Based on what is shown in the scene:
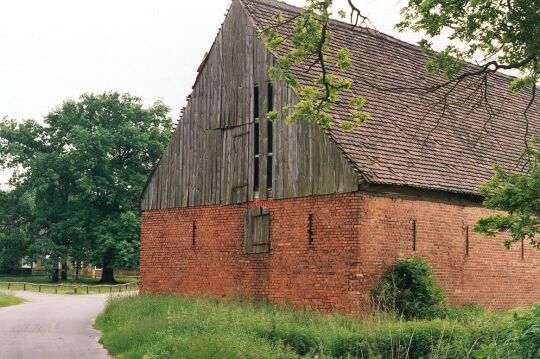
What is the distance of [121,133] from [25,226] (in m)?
16.3

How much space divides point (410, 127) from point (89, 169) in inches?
1368

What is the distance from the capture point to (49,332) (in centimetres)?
2109

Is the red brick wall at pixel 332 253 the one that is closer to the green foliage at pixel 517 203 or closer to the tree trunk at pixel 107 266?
the green foliage at pixel 517 203

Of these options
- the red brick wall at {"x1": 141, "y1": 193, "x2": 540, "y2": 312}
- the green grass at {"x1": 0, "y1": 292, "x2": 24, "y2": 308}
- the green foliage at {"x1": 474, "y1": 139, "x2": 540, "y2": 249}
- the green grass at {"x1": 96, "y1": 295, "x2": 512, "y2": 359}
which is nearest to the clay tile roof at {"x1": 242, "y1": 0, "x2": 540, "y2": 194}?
the red brick wall at {"x1": 141, "y1": 193, "x2": 540, "y2": 312}

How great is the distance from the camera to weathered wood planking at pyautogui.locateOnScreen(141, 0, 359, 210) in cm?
1984

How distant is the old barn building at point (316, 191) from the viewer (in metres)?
19.2

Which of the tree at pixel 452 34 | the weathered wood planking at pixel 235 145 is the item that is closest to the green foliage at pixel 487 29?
the tree at pixel 452 34

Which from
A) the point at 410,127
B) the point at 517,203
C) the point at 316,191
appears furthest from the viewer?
the point at 410,127

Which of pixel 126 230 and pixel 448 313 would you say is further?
pixel 126 230

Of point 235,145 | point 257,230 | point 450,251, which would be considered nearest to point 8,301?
point 235,145

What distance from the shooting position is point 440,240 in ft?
68.2

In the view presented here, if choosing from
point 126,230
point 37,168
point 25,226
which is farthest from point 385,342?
point 25,226

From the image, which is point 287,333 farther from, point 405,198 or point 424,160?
point 424,160

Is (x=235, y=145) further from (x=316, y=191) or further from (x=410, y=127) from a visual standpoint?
(x=410, y=127)
